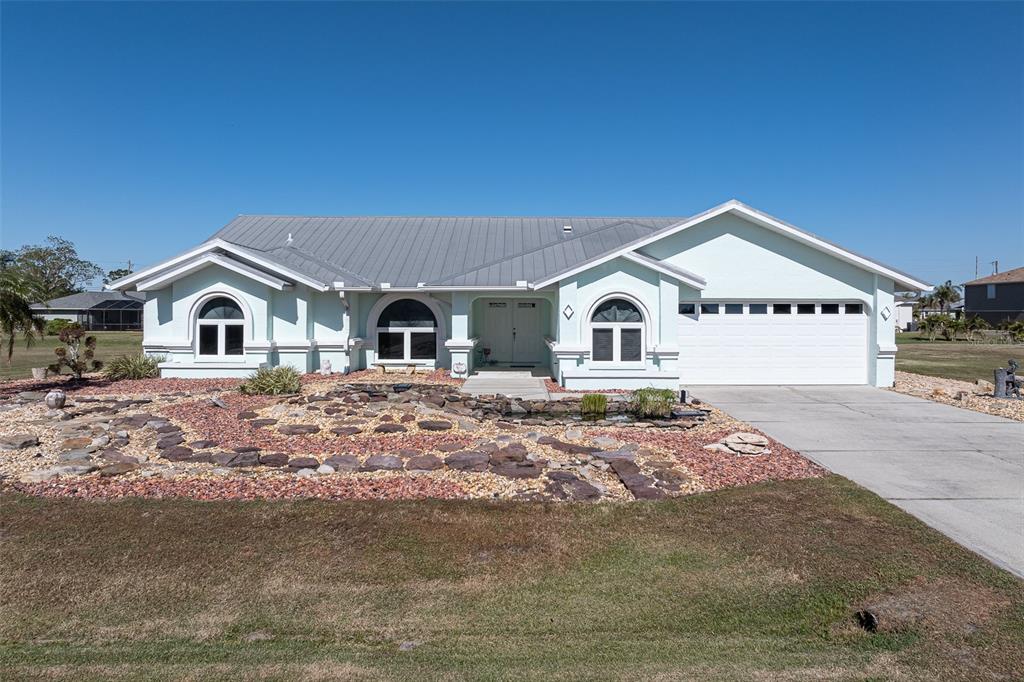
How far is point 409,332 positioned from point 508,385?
499cm

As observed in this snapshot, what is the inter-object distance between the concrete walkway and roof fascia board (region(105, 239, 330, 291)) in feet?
17.3

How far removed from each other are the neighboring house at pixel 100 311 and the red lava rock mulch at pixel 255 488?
57.7m

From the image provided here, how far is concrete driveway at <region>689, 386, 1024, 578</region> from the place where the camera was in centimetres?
593

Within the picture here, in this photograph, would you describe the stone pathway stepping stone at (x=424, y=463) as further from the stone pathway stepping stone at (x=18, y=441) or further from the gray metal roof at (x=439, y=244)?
the gray metal roof at (x=439, y=244)

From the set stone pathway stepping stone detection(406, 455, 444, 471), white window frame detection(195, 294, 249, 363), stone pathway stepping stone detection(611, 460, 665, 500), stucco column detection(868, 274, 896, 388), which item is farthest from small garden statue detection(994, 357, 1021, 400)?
white window frame detection(195, 294, 249, 363)

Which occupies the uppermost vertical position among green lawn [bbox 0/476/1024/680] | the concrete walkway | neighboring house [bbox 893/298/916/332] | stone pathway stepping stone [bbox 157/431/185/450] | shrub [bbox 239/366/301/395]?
neighboring house [bbox 893/298/916/332]

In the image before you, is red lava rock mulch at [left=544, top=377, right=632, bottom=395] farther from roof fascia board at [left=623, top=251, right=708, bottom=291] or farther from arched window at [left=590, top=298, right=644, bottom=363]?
roof fascia board at [left=623, top=251, right=708, bottom=291]

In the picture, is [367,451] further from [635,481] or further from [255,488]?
[635,481]

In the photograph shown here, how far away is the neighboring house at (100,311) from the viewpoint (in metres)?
55.8

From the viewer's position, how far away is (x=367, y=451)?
856 centimetres

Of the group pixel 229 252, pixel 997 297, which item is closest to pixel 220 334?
pixel 229 252

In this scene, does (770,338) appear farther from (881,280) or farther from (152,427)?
(152,427)

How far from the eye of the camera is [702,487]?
7.04m

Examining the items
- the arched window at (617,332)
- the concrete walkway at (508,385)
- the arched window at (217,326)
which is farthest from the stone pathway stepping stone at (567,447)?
the arched window at (217,326)
